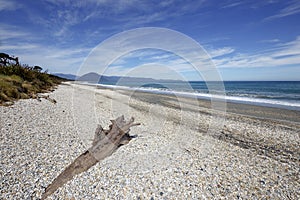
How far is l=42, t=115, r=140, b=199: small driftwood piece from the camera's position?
3613 millimetres

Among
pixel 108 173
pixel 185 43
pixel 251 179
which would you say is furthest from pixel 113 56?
pixel 251 179

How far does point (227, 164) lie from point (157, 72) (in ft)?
12.2

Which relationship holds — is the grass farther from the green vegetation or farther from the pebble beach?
the pebble beach

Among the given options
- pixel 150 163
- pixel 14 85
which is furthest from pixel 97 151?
pixel 14 85

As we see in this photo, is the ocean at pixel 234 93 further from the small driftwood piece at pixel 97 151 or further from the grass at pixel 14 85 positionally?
the grass at pixel 14 85

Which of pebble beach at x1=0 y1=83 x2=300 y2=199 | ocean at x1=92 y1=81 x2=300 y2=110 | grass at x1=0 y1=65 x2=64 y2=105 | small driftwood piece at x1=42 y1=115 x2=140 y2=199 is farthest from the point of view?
grass at x1=0 y1=65 x2=64 y2=105

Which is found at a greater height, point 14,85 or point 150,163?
point 14,85

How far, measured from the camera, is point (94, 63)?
5.31 metres

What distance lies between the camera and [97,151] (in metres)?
4.76

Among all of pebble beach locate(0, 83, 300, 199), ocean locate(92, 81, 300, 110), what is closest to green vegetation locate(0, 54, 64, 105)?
pebble beach locate(0, 83, 300, 199)

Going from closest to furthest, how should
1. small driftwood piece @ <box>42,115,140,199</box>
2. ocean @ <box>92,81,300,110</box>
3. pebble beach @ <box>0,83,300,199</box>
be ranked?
pebble beach @ <box>0,83,300,199</box> < small driftwood piece @ <box>42,115,140,199</box> < ocean @ <box>92,81,300,110</box>

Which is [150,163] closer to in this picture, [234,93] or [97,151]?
[97,151]

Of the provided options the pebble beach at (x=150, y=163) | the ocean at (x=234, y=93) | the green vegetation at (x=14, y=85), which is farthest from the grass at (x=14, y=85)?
the ocean at (x=234, y=93)

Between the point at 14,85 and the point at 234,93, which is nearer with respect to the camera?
the point at 14,85
